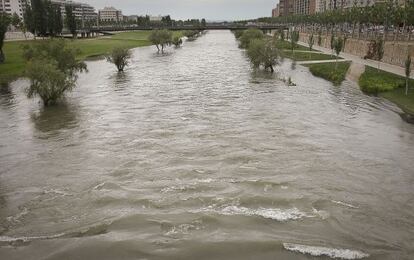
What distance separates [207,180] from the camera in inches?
918

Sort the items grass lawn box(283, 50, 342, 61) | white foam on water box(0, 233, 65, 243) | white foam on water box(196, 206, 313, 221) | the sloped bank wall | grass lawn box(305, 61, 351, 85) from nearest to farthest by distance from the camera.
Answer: white foam on water box(0, 233, 65, 243) → white foam on water box(196, 206, 313, 221) → grass lawn box(305, 61, 351, 85) → the sloped bank wall → grass lawn box(283, 50, 342, 61)

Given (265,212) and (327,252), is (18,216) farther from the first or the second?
(327,252)

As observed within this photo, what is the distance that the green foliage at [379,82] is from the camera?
1812 inches

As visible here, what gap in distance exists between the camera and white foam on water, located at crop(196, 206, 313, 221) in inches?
763

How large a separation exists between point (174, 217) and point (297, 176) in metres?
7.68

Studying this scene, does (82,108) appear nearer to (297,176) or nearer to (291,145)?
(291,145)

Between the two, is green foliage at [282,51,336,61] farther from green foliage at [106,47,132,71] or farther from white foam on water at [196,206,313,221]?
white foam on water at [196,206,313,221]

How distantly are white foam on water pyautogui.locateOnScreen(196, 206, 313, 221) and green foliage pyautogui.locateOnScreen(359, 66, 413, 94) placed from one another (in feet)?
100

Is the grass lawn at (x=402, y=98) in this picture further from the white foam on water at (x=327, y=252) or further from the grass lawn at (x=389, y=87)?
the white foam on water at (x=327, y=252)

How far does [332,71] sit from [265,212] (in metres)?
43.8

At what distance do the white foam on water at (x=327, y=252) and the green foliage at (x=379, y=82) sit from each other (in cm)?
3284

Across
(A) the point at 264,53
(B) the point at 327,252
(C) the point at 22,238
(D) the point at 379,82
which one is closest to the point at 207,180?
(B) the point at 327,252

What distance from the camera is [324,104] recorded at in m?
42.1

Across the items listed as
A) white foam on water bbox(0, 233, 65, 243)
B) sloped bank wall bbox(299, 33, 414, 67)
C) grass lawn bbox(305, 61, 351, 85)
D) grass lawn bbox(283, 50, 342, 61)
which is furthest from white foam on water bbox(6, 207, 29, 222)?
grass lawn bbox(283, 50, 342, 61)
